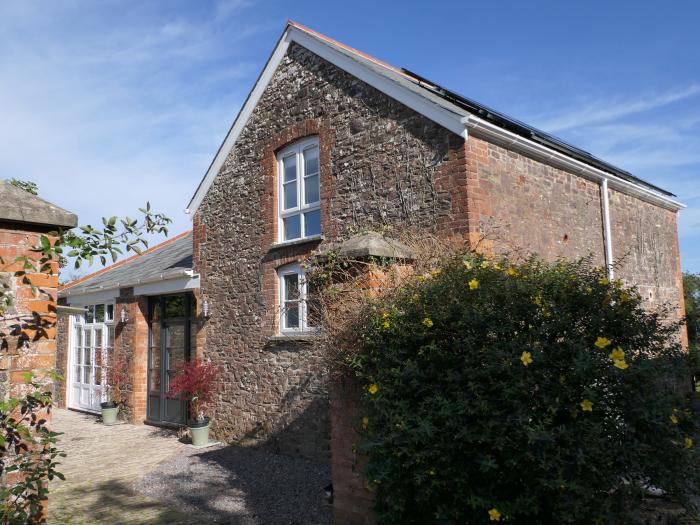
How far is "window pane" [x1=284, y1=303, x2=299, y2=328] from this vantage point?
1023cm

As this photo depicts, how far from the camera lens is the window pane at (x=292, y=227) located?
410 inches

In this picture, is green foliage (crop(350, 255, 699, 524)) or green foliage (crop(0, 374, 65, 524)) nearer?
green foliage (crop(0, 374, 65, 524))

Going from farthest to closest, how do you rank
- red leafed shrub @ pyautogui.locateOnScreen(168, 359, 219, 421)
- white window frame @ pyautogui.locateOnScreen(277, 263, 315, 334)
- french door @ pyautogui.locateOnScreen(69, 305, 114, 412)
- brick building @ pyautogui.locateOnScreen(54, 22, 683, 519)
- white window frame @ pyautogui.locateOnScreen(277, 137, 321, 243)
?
1. french door @ pyautogui.locateOnScreen(69, 305, 114, 412)
2. red leafed shrub @ pyautogui.locateOnScreen(168, 359, 219, 421)
3. white window frame @ pyautogui.locateOnScreen(277, 137, 321, 243)
4. white window frame @ pyautogui.locateOnScreen(277, 263, 315, 334)
5. brick building @ pyautogui.locateOnScreen(54, 22, 683, 519)

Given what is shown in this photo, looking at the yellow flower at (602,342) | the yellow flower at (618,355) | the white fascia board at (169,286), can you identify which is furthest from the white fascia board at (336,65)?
the yellow flower at (618,355)

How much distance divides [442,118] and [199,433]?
A: 7.48 meters

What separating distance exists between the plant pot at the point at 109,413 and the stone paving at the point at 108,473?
0.68 feet

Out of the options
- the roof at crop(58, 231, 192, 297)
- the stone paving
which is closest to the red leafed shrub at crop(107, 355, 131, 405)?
the stone paving

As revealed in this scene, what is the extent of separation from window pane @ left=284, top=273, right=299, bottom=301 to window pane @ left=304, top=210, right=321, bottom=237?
0.82m

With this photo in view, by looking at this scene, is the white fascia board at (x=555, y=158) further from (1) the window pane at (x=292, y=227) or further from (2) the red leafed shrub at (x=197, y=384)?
(2) the red leafed shrub at (x=197, y=384)

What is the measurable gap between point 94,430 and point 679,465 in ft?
42.4

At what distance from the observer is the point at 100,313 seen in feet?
52.7

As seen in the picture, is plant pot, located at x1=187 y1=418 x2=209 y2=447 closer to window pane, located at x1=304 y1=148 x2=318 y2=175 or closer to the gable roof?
the gable roof

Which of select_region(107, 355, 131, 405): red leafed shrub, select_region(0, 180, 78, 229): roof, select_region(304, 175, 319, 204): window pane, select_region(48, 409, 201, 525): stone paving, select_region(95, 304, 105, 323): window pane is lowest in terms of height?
select_region(48, 409, 201, 525): stone paving

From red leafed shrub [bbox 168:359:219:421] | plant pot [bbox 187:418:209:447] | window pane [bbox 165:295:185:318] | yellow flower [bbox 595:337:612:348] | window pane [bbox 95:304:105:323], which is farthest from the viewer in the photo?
window pane [bbox 95:304:105:323]
